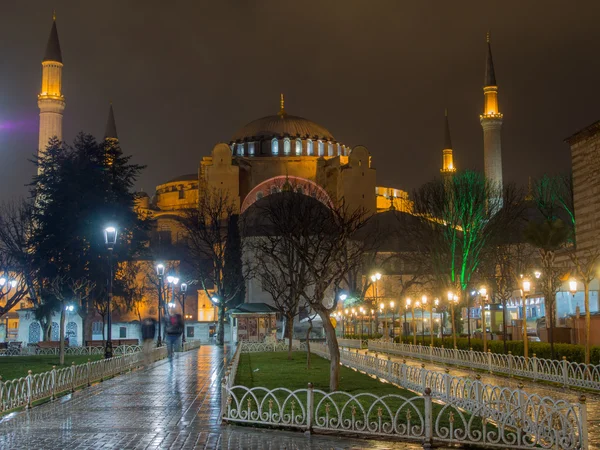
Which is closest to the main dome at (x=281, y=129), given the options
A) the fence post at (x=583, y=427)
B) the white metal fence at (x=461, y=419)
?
the white metal fence at (x=461, y=419)

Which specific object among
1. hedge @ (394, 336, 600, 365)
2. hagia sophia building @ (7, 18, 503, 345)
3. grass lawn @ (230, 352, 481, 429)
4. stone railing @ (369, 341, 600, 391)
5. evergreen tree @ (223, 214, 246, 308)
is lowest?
grass lawn @ (230, 352, 481, 429)

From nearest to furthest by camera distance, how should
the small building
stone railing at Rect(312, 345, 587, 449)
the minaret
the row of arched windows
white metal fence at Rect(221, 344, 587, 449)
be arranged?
stone railing at Rect(312, 345, 587, 449)
white metal fence at Rect(221, 344, 587, 449)
the small building
the minaret
the row of arched windows

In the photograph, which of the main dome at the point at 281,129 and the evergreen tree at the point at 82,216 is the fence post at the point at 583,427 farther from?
the main dome at the point at 281,129

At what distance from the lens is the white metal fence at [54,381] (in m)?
12.9

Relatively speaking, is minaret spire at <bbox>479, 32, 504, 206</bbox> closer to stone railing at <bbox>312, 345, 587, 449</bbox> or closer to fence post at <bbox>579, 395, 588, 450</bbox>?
stone railing at <bbox>312, 345, 587, 449</bbox>

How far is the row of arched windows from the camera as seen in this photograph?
81.5 metres

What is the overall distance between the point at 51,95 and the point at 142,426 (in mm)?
54079

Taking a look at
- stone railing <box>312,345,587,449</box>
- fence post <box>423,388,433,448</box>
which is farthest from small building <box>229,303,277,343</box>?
fence post <box>423,388,433,448</box>

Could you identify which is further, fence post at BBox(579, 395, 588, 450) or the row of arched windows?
the row of arched windows

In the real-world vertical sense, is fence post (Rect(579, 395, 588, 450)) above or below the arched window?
below

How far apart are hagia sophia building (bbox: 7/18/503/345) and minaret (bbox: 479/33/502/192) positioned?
0.02 metres

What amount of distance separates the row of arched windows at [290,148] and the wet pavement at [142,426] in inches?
2584

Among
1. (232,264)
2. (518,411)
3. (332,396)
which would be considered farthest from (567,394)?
(232,264)

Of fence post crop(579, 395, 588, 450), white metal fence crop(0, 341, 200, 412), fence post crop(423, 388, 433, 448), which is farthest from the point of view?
white metal fence crop(0, 341, 200, 412)
